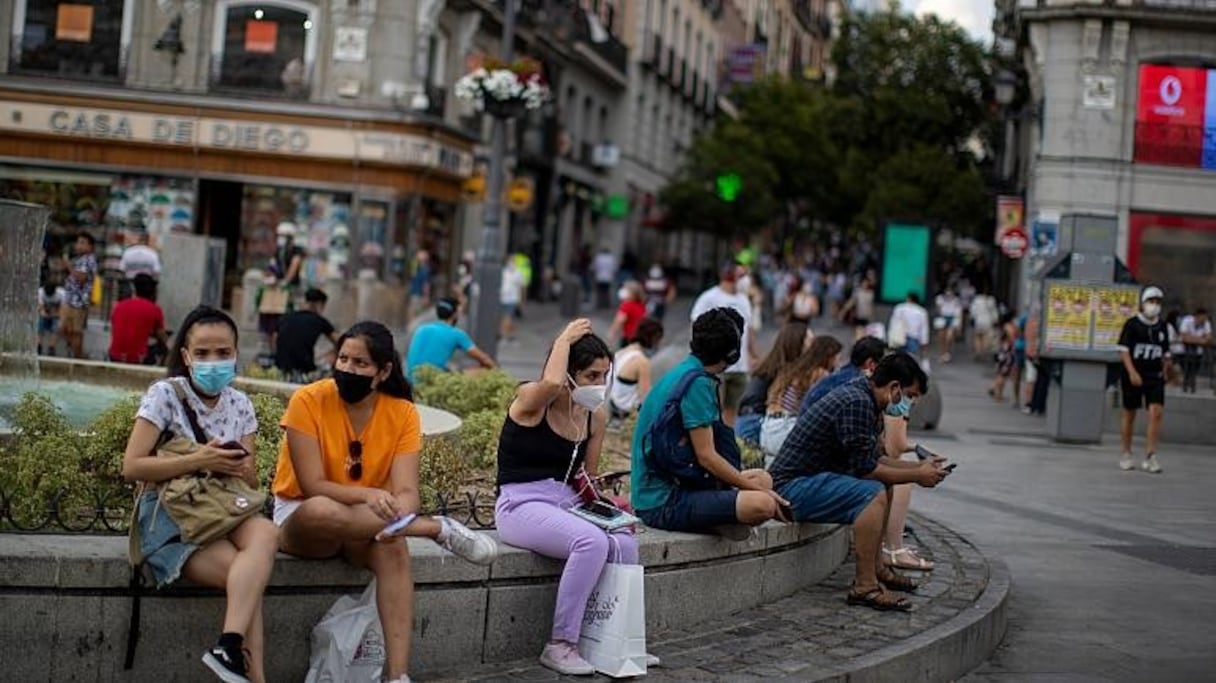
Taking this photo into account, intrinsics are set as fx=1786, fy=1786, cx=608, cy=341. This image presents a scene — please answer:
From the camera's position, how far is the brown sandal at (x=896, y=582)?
899 cm

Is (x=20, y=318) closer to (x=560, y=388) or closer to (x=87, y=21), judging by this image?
(x=560, y=388)

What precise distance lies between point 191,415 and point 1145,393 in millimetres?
12724

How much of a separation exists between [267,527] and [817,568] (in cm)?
391

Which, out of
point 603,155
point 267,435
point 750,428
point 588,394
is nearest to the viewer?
point 588,394

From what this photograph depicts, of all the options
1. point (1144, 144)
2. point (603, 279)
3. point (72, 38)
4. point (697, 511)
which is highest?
point (72, 38)

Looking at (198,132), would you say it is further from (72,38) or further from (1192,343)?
(1192,343)

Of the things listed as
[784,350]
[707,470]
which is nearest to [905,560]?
[707,470]

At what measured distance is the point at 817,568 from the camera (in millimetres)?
9328

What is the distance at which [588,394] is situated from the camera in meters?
7.46

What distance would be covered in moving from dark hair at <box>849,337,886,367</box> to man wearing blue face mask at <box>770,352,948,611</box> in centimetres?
44

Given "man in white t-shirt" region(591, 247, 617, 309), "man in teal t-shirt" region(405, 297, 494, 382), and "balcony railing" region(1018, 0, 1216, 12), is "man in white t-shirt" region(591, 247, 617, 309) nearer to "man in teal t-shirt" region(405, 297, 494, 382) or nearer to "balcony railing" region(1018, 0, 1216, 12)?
"balcony railing" region(1018, 0, 1216, 12)

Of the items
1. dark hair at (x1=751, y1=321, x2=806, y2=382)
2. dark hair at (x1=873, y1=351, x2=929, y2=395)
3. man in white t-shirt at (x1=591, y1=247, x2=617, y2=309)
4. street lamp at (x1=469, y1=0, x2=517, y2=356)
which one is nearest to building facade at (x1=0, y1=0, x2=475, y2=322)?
street lamp at (x1=469, y1=0, x2=517, y2=356)

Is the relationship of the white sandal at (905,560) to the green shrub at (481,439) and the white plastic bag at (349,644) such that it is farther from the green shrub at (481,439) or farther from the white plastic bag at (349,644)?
the white plastic bag at (349,644)

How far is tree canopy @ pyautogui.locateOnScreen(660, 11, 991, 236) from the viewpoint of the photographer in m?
50.8
